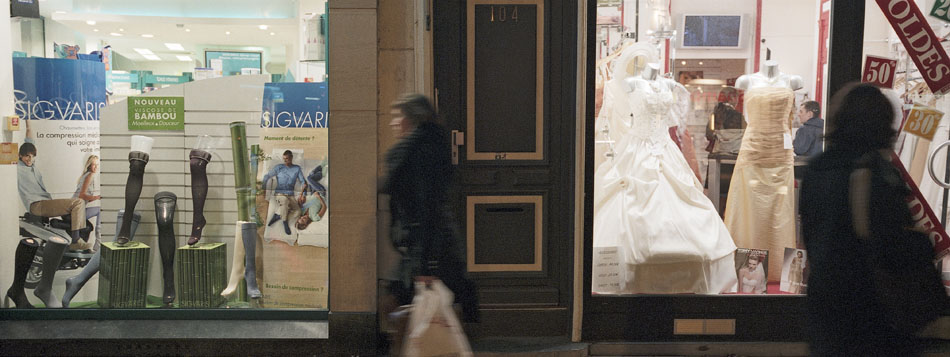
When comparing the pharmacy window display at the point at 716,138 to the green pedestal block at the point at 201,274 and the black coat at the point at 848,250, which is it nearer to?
the black coat at the point at 848,250

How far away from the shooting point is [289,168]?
14.3 feet

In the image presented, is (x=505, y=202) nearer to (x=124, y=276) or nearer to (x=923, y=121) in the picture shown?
(x=124, y=276)

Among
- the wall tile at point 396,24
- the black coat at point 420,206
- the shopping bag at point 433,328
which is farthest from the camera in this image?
the wall tile at point 396,24

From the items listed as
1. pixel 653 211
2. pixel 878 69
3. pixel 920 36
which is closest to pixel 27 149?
pixel 653 211

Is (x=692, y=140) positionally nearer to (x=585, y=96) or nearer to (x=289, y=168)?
(x=585, y=96)

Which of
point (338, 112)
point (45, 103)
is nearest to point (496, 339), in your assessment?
point (338, 112)

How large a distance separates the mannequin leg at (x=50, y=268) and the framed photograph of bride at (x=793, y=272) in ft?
15.7

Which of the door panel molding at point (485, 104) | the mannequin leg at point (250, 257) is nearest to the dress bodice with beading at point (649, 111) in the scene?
the door panel molding at point (485, 104)

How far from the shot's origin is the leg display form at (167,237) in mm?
4480

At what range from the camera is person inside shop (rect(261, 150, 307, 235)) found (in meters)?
4.37

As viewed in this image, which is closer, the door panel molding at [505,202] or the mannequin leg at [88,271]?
the door panel molding at [505,202]

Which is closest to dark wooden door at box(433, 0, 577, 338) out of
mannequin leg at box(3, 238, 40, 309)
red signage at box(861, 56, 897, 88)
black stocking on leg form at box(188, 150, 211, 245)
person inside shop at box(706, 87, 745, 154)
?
person inside shop at box(706, 87, 745, 154)

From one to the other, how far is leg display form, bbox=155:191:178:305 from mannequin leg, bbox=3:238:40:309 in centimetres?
83

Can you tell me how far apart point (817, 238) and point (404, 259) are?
1.70m
